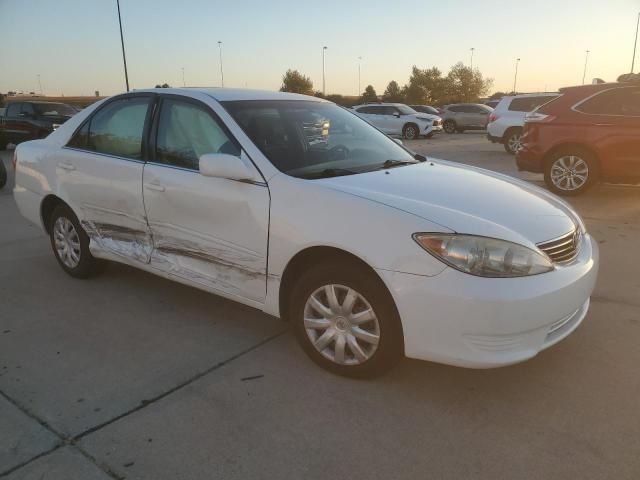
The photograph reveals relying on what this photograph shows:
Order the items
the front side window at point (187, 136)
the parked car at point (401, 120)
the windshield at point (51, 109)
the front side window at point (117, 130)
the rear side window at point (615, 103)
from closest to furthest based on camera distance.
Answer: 1. the front side window at point (187, 136)
2. the front side window at point (117, 130)
3. the rear side window at point (615, 103)
4. the windshield at point (51, 109)
5. the parked car at point (401, 120)

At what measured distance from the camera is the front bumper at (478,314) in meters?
2.42

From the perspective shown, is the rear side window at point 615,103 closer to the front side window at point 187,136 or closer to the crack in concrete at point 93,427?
the front side window at point 187,136

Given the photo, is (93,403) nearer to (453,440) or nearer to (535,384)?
(453,440)

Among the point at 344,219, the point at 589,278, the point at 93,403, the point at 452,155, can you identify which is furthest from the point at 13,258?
the point at 452,155

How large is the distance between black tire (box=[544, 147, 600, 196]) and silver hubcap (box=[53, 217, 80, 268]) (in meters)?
6.55

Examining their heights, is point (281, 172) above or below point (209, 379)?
above

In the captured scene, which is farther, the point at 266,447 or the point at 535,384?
the point at 535,384

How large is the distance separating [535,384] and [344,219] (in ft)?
4.47

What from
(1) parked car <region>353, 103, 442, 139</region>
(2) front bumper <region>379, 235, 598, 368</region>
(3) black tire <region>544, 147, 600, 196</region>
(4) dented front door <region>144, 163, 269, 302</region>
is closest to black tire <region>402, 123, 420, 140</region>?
(1) parked car <region>353, 103, 442, 139</region>

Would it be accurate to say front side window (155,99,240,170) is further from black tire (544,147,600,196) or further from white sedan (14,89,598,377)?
black tire (544,147,600,196)

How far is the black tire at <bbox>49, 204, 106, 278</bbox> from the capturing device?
4316 millimetres

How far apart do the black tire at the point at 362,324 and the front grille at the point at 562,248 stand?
32.5 inches

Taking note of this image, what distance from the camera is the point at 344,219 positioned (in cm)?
270

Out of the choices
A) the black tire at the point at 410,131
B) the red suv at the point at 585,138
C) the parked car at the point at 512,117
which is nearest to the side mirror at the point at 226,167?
the red suv at the point at 585,138
